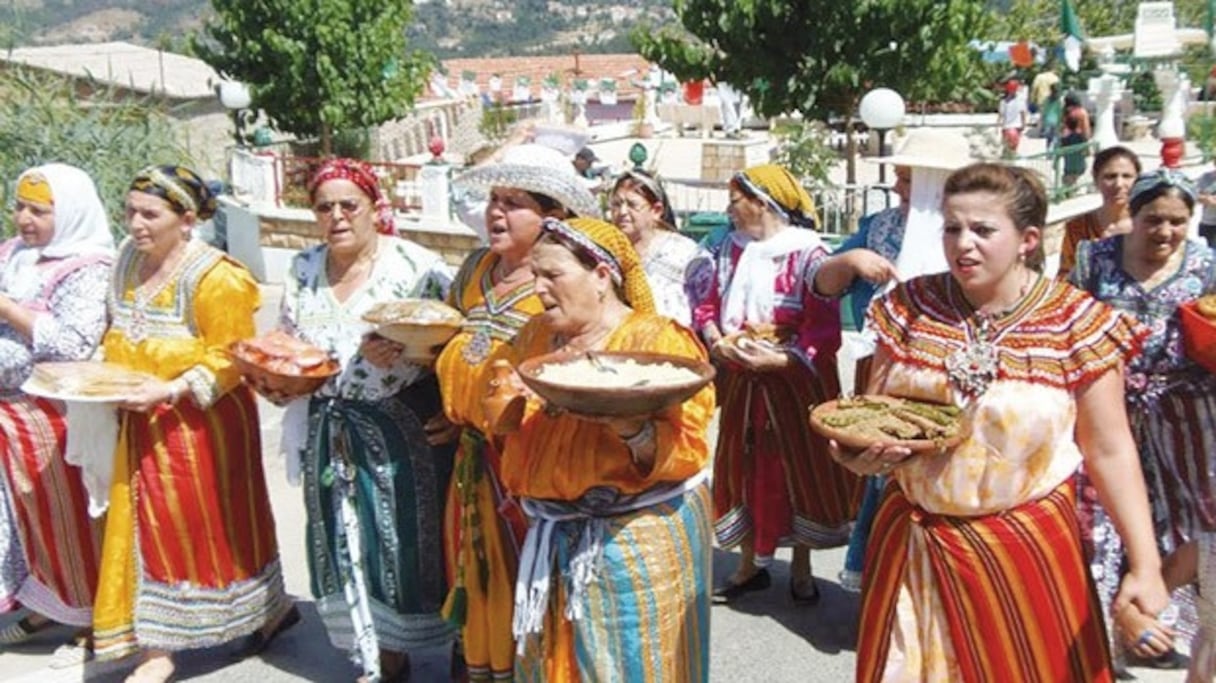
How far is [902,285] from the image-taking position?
10.0 feet

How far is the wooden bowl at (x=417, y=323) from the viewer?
3590mm

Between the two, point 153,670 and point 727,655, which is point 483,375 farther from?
point 153,670

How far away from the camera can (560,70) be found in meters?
45.4

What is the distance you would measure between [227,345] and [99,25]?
177 metres

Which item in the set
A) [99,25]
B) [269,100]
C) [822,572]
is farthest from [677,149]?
[99,25]

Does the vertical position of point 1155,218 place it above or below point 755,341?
above

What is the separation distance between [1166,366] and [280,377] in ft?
8.48

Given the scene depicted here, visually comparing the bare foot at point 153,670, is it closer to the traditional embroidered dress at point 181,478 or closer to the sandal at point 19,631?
the traditional embroidered dress at point 181,478

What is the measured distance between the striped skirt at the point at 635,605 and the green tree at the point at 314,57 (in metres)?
16.1

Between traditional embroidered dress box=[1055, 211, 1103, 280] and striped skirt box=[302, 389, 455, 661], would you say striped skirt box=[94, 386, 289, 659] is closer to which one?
striped skirt box=[302, 389, 455, 661]

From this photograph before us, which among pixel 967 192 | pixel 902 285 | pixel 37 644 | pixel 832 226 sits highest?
pixel 967 192

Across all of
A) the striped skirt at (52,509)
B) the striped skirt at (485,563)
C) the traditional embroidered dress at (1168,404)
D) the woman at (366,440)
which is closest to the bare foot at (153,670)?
the striped skirt at (52,509)

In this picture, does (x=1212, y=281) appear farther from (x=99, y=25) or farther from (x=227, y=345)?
(x=99, y=25)

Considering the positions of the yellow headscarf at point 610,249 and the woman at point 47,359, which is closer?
the yellow headscarf at point 610,249
